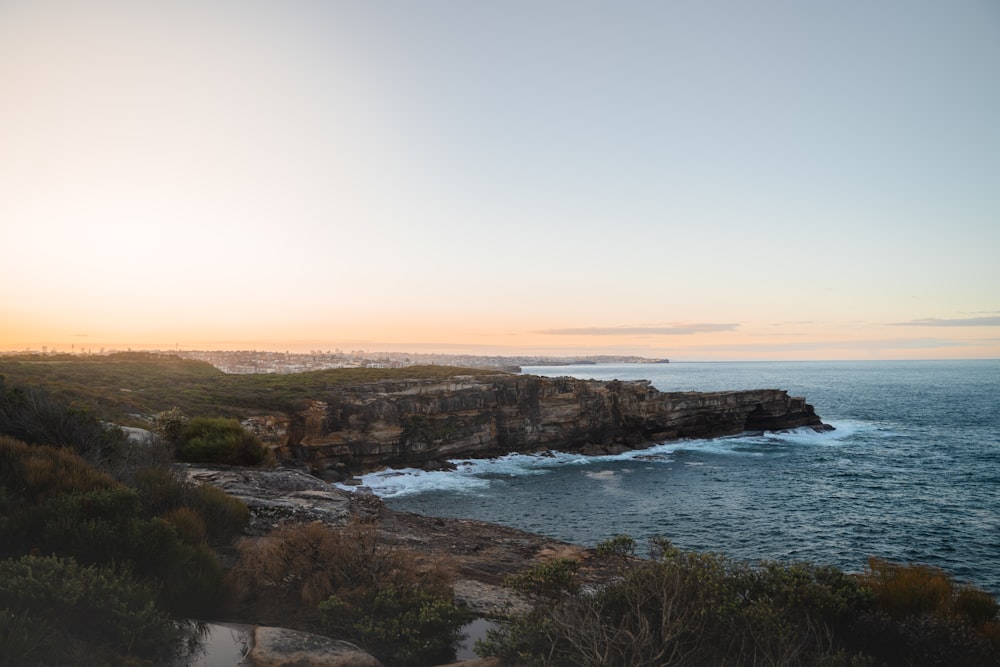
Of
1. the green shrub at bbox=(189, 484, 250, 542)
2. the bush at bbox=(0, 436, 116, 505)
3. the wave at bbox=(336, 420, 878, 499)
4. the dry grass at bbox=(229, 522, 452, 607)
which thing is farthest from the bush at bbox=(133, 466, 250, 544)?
the wave at bbox=(336, 420, 878, 499)

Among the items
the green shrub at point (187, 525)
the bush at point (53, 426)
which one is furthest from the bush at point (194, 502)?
the bush at point (53, 426)

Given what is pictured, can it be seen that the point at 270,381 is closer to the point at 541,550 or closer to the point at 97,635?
the point at 541,550

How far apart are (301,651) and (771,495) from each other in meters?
31.0

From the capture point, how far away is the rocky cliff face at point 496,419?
3566cm

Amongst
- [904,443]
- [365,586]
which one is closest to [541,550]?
[365,586]

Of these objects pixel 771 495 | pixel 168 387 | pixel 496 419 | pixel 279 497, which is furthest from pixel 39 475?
pixel 496 419

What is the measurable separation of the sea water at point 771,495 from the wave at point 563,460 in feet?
0.56

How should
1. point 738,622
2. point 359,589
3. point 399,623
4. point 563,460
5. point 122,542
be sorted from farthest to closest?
1. point 563,460
2. point 359,589
3. point 399,623
4. point 122,542
5. point 738,622

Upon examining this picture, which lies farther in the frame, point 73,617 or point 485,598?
point 485,598

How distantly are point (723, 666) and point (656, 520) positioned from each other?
2146 cm

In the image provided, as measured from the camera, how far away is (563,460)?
141 feet

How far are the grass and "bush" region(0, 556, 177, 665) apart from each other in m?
16.5

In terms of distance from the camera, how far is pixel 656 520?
2547 cm

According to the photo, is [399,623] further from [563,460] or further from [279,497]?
[563,460]
